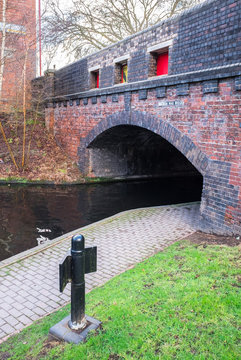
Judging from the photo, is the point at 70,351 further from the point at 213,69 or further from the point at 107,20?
the point at 107,20

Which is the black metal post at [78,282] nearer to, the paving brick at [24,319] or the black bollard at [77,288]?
the black bollard at [77,288]

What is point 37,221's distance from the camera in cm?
857

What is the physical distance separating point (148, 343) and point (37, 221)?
6425 mm

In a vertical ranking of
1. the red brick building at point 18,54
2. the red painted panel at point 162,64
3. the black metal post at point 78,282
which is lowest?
the black metal post at point 78,282

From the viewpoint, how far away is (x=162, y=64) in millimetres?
8875

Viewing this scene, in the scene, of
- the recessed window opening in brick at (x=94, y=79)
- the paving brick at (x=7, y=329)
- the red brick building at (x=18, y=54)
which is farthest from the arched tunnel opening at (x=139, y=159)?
the paving brick at (x=7, y=329)

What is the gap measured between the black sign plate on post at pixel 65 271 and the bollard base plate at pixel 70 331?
0.51 meters

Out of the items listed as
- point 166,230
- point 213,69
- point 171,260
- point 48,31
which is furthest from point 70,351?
Answer: point 48,31

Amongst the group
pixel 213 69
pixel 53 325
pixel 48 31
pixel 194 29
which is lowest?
pixel 53 325

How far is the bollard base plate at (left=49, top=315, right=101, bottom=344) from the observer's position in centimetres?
293

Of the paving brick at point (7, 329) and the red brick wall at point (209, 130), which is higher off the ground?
the red brick wall at point (209, 130)

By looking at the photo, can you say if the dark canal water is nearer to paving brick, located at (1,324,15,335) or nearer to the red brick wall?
paving brick, located at (1,324,15,335)

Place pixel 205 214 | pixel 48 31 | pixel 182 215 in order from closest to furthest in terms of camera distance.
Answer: pixel 205 214 < pixel 182 215 < pixel 48 31

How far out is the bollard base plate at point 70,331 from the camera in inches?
115
